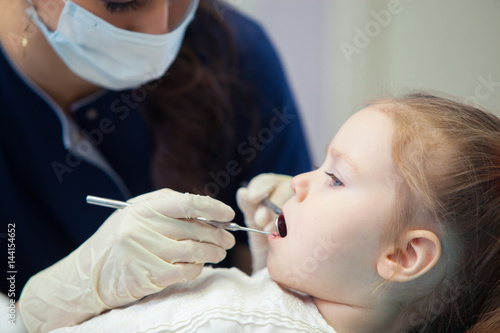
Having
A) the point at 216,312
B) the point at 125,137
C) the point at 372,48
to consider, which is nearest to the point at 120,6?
the point at 125,137

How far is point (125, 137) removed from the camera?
1.27 meters

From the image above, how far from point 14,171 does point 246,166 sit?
2.20 feet

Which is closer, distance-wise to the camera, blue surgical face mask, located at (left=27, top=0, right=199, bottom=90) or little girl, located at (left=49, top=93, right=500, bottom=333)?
little girl, located at (left=49, top=93, right=500, bottom=333)

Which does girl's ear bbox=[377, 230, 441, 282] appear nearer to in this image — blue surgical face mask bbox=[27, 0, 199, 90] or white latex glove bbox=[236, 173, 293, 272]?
white latex glove bbox=[236, 173, 293, 272]

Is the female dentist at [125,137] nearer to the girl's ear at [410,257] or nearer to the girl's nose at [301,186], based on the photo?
the girl's nose at [301,186]

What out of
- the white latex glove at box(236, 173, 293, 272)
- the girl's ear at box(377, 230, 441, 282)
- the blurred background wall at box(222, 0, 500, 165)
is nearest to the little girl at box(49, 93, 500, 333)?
the girl's ear at box(377, 230, 441, 282)

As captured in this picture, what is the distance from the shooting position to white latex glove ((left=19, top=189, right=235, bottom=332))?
0.80 metres

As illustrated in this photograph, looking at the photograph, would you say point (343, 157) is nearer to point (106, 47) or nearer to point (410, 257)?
point (410, 257)

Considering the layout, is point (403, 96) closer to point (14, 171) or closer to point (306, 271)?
point (306, 271)

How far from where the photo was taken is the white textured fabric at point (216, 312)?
728 millimetres

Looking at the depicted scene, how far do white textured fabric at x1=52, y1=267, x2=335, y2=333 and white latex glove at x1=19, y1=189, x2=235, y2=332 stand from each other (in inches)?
1.4

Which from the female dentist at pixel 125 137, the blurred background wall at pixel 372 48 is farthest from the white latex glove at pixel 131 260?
the blurred background wall at pixel 372 48

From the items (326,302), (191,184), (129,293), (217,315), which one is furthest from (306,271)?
(191,184)

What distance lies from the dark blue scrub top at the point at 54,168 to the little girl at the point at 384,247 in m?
0.42
